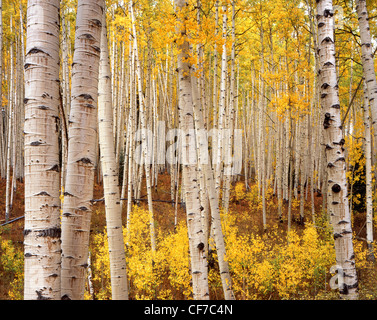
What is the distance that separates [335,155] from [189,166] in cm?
160

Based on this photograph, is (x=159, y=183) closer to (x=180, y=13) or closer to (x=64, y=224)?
(x=180, y=13)

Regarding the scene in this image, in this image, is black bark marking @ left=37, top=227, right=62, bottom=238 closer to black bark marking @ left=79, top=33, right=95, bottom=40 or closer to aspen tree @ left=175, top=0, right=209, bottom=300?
black bark marking @ left=79, top=33, right=95, bottom=40

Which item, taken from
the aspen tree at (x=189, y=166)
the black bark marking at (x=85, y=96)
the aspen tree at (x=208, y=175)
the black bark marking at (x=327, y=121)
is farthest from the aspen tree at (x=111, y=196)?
the black bark marking at (x=327, y=121)

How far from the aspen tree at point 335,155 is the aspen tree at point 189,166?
1494mm

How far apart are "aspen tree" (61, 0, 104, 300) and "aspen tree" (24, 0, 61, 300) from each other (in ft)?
0.72

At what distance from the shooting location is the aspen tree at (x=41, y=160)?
48.9 inches

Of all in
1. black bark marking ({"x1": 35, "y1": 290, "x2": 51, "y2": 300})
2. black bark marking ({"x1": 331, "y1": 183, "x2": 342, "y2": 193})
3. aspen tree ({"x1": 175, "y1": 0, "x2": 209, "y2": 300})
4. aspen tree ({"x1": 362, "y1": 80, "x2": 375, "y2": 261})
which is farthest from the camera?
aspen tree ({"x1": 362, "y1": 80, "x2": 375, "y2": 261})

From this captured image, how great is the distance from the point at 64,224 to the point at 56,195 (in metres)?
0.41

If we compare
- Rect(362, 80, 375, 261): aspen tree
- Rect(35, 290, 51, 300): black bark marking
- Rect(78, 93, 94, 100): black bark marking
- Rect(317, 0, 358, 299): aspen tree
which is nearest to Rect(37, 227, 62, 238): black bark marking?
Rect(35, 290, 51, 300): black bark marking

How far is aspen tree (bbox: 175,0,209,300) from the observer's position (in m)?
3.15

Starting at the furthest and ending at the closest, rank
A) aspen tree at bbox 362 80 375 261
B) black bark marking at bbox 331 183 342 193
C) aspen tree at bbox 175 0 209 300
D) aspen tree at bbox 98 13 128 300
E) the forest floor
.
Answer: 1. the forest floor
2. aspen tree at bbox 362 80 375 261
3. aspen tree at bbox 175 0 209 300
4. black bark marking at bbox 331 183 342 193
5. aspen tree at bbox 98 13 128 300

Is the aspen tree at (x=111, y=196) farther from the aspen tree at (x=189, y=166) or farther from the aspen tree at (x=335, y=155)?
the aspen tree at (x=335, y=155)

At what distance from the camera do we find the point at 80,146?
1575 mm
